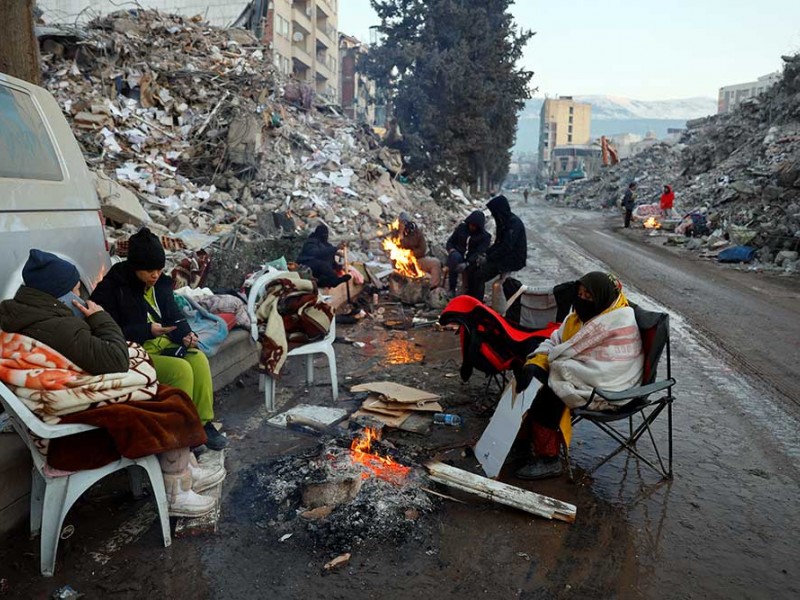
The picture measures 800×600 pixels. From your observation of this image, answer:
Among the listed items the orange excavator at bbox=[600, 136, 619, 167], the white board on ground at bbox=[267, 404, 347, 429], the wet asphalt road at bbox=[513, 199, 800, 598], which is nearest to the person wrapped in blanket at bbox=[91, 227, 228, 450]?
the white board on ground at bbox=[267, 404, 347, 429]

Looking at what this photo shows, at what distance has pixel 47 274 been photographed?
2.71 metres

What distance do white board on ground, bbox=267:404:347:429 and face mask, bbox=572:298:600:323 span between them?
2.10m

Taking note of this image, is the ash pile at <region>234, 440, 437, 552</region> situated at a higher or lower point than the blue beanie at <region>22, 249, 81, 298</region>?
lower

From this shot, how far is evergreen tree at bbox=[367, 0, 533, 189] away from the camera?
26.1 m

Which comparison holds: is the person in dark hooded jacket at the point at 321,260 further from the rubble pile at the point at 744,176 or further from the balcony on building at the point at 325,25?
the balcony on building at the point at 325,25

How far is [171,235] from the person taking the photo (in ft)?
28.6

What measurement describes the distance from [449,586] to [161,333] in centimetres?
237

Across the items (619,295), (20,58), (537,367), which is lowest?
(537,367)

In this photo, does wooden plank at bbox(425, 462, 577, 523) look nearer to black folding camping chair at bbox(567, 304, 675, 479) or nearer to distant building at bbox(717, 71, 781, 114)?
black folding camping chair at bbox(567, 304, 675, 479)

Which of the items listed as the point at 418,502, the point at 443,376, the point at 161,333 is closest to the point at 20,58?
the point at 161,333

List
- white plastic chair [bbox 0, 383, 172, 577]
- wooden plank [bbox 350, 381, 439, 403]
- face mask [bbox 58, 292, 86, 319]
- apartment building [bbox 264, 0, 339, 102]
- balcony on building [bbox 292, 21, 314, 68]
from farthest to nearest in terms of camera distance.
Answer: balcony on building [bbox 292, 21, 314, 68] → apartment building [bbox 264, 0, 339, 102] → wooden plank [bbox 350, 381, 439, 403] → face mask [bbox 58, 292, 86, 319] → white plastic chair [bbox 0, 383, 172, 577]

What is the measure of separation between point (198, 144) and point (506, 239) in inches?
341

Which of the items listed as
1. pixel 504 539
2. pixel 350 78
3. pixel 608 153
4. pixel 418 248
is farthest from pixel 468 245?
pixel 350 78

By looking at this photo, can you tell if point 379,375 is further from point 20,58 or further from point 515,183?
point 515,183
